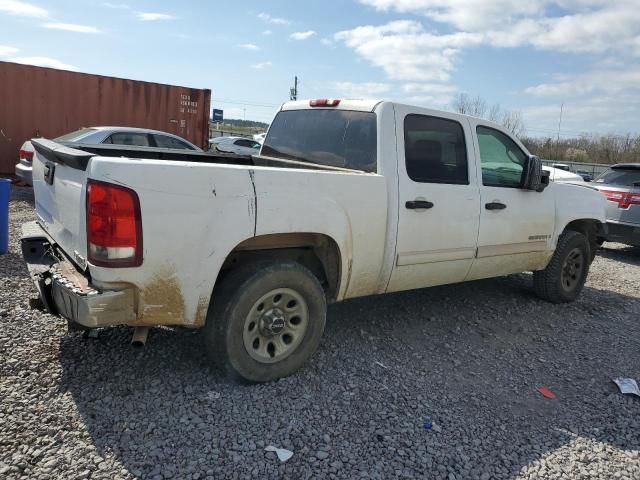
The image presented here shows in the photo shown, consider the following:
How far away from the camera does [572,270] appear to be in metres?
5.95

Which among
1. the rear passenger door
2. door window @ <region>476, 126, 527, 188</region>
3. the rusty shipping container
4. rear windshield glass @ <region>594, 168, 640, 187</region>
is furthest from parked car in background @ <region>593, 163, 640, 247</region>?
the rusty shipping container

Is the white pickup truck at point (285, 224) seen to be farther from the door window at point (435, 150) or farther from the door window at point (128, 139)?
the door window at point (128, 139)

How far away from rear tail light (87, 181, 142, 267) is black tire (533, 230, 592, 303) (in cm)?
457

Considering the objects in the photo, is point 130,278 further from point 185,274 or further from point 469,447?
point 469,447

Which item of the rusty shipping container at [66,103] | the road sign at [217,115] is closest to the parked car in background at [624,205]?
the rusty shipping container at [66,103]

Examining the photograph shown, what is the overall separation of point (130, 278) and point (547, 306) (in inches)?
185

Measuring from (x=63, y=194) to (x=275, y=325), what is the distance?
1.58 m

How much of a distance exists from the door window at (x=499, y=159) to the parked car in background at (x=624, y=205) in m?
5.06

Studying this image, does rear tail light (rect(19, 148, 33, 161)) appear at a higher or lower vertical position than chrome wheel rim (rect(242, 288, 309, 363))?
higher

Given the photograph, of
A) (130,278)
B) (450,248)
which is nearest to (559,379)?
(450,248)

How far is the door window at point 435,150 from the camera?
409 centimetres

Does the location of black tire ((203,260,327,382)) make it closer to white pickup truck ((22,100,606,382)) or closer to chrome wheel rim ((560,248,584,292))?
white pickup truck ((22,100,606,382))

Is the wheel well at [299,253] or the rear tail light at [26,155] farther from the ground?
the rear tail light at [26,155]

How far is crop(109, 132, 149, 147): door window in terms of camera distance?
9624mm
